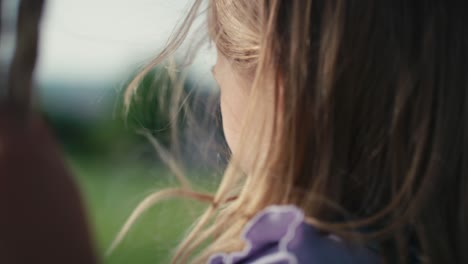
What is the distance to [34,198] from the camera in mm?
518

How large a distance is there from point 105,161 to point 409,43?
912 cm

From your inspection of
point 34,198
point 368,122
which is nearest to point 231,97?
point 368,122

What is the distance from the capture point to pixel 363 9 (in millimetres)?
924

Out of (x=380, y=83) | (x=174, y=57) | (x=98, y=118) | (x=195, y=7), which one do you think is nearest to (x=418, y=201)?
(x=380, y=83)

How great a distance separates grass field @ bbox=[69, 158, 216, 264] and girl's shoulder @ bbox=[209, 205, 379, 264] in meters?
0.17

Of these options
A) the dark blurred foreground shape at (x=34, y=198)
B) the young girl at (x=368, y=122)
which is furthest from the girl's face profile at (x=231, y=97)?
the dark blurred foreground shape at (x=34, y=198)

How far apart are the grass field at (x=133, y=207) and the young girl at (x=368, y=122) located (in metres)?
0.23

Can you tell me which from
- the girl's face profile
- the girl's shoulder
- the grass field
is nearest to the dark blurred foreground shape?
the grass field

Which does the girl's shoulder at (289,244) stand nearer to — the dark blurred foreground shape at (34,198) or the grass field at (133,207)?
the grass field at (133,207)

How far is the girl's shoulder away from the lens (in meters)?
0.83

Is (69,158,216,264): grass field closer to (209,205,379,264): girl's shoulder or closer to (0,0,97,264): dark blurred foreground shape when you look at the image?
(0,0,97,264): dark blurred foreground shape

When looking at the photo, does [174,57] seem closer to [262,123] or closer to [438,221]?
[262,123]

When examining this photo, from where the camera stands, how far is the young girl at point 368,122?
0.90 m

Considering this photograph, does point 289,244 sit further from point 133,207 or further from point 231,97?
point 133,207
